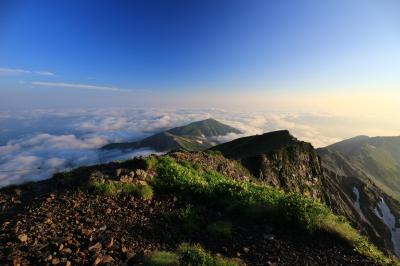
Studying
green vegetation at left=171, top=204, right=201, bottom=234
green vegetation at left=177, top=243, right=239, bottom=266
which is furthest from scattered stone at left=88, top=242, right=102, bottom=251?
green vegetation at left=171, top=204, right=201, bottom=234

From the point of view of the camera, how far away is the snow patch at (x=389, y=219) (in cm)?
13482

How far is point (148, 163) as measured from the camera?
51.8 ft

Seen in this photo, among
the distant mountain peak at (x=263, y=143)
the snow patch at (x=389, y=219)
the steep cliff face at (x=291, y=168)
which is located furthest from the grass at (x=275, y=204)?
the snow patch at (x=389, y=219)

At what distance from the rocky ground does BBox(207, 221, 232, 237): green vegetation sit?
15 cm

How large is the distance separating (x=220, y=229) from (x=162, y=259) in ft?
11.1

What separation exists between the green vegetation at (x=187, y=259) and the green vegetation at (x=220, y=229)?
2183mm

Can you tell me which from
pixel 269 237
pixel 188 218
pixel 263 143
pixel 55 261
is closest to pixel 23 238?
pixel 55 261

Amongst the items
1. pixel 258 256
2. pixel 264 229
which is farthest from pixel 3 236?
pixel 264 229

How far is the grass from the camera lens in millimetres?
10680

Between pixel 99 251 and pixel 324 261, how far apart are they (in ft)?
21.7

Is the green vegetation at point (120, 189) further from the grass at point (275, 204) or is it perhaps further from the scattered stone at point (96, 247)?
the scattered stone at point (96, 247)

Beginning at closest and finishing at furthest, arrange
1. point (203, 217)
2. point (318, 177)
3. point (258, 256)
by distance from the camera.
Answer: point (258, 256) → point (203, 217) → point (318, 177)

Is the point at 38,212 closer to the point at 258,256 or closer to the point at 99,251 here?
the point at 99,251

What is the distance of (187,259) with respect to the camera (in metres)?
7.94
